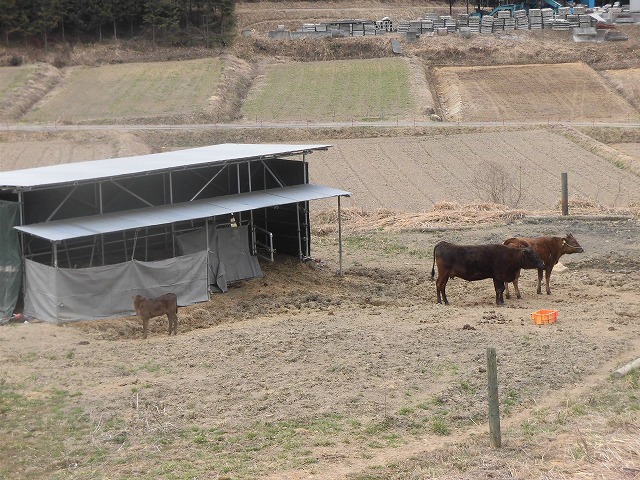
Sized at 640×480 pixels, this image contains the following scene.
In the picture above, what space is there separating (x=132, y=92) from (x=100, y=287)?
166ft

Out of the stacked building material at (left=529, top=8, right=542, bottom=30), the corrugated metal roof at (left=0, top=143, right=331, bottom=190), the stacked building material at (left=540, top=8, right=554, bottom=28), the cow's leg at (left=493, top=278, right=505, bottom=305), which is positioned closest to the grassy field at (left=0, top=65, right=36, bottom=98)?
the stacked building material at (left=529, top=8, right=542, bottom=30)

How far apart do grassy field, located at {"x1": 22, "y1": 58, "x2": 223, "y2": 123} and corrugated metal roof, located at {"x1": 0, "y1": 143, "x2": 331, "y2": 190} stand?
3599 cm

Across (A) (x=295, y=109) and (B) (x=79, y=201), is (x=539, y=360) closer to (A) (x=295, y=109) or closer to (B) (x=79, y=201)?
(B) (x=79, y=201)

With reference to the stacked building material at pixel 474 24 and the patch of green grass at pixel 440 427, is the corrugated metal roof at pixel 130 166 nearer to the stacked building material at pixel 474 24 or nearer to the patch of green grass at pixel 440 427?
the patch of green grass at pixel 440 427

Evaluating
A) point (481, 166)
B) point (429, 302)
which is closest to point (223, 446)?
point (429, 302)

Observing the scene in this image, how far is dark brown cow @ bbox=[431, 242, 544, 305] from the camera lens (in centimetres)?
2612

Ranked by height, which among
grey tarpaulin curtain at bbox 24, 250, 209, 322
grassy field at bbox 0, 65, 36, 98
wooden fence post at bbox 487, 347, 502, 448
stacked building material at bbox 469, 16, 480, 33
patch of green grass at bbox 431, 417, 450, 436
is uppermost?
wooden fence post at bbox 487, 347, 502, 448

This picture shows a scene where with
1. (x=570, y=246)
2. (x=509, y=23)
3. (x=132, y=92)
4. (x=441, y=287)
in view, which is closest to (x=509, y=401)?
(x=441, y=287)

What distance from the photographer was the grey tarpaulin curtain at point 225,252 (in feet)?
95.2

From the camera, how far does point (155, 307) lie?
2436cm

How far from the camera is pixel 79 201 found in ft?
94.6

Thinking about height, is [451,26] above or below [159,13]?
below

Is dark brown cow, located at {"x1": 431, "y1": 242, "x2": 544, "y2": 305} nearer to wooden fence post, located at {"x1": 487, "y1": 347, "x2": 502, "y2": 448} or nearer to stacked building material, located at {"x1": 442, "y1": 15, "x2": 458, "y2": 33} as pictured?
wooden fence post, located at {"x1": 487, "y1": 347, "x2": 502, "y2": 448}

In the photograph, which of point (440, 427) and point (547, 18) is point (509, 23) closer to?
point (547, 18)
